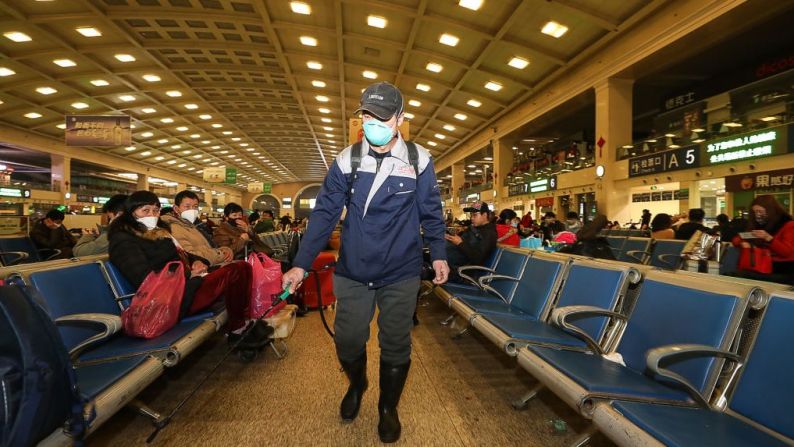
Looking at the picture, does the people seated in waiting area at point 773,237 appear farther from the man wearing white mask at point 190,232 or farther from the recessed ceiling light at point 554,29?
the recessed ceiling light at point 554,29

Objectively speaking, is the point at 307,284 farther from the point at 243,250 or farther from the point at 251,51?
the point at 251,51

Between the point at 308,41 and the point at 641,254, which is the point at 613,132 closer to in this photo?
the point at 641,254

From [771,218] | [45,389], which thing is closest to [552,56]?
[771,218]

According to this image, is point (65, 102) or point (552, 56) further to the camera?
point (65, 102)

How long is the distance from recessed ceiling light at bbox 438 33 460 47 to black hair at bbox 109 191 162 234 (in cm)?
1454

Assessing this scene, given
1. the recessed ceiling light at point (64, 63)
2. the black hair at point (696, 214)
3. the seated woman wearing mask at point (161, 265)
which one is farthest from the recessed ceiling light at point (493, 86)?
the recessed ceiling light at point (64, 63)

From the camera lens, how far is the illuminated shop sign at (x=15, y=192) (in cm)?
2203

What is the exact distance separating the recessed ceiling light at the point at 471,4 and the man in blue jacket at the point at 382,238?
41.2 feet

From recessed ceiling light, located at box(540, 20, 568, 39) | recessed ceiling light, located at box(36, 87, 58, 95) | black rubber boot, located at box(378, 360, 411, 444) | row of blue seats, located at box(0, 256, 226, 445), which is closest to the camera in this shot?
row of blue seats, located at box(0, 256, 226, 445)

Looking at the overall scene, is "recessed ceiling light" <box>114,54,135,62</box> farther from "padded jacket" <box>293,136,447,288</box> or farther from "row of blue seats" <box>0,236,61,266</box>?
"padded jacket" <box>293,136,447,288</box>

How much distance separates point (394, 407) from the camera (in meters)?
2.25

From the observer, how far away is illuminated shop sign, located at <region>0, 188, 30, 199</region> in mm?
22031

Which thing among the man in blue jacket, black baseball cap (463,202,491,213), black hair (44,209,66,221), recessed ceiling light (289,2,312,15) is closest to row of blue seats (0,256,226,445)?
the man in blue jacket

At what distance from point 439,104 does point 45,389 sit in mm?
22744
